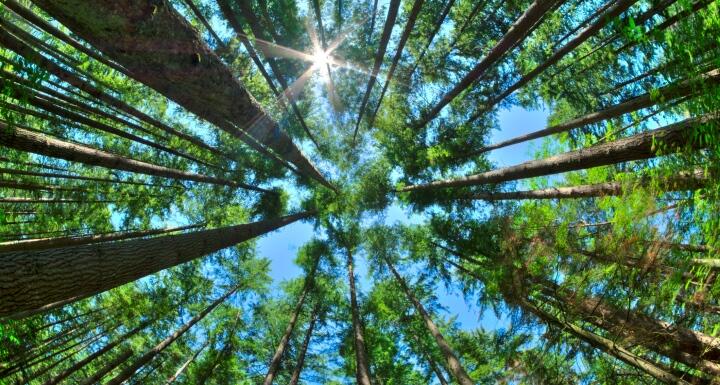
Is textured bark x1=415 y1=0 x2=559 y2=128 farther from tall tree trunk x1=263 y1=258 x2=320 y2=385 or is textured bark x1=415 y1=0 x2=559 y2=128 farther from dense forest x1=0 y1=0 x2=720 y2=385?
tall tree trunk x1=263 y1=258 x2=320 y2=385

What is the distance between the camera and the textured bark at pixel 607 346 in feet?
15.8

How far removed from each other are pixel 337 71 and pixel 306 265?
8458 mm

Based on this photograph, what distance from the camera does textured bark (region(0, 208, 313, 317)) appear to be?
3037mm

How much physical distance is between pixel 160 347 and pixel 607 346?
1082 centimetres

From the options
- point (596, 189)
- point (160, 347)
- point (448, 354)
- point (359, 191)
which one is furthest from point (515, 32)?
point (160, 347)

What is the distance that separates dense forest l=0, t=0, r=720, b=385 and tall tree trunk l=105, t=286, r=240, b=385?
4.5 inches

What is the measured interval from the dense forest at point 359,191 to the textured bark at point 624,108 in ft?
0.22

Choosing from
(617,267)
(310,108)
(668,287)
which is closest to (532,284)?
(617,267)

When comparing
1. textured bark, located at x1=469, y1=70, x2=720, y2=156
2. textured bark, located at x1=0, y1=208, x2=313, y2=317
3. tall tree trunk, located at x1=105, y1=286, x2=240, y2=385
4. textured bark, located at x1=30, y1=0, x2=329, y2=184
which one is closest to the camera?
textured bark, located at x1=30, y1=0, x2=329, y2=184

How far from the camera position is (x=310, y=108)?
1289cm

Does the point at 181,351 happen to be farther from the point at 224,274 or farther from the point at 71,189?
the point at 71,189

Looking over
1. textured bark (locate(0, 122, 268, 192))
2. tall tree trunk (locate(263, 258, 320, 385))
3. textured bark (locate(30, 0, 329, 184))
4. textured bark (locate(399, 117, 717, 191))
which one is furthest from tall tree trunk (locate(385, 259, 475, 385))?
textured bark (locate(0, 122, 268, 192))

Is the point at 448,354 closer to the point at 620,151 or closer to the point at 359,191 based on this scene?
the point at 620,151

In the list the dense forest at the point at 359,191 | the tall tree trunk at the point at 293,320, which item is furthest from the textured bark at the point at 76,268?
the tall tree trunk at the point at 293,320
